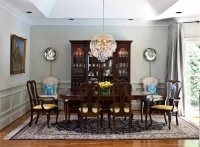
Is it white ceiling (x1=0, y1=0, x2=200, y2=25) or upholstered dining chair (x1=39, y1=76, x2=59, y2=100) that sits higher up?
white ceiling (x1=0, y1=0, x2=200, y2=25)

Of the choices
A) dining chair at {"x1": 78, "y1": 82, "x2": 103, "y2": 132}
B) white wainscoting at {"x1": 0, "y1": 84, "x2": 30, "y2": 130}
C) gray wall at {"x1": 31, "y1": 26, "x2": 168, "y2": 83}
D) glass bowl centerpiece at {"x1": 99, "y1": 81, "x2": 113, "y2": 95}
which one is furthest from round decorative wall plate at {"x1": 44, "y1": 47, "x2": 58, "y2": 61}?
dining chair at {"x1": 78, "y1": 82, "x2": 103, "y2": 132}

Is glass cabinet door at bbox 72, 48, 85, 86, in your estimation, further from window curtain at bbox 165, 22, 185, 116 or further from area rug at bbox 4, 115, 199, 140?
window curtain at bbox 165, 22, 185, 116

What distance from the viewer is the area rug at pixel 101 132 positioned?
4.68 m

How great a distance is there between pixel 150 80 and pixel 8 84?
410 centimetres

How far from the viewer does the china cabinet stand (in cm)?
735

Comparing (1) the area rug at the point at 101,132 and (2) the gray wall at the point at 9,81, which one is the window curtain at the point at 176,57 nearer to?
(1) the area rug at the point at 101,132

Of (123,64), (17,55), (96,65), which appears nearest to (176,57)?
(123,64)

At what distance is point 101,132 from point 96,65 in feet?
9.19

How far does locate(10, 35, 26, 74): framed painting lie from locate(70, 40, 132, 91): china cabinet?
1.41 meters

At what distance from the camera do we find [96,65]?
7.42 meters

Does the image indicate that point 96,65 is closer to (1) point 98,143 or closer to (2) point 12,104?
(2) point 12,104

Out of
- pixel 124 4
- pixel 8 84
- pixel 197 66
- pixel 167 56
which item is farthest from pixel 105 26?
pixel 8 84

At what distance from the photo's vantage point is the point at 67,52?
7816 mm

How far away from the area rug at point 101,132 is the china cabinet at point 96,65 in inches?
70.2
